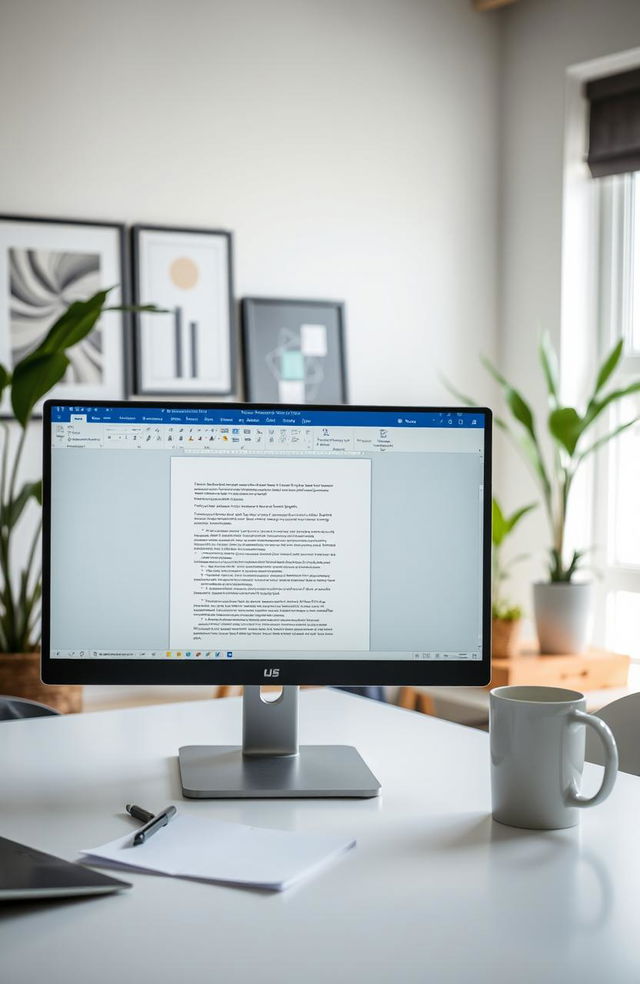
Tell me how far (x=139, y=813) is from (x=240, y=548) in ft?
0.99

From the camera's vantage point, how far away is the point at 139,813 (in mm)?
1100

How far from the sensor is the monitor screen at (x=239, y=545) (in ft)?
4.03

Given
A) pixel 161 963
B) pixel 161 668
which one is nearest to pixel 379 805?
pixel 161 668

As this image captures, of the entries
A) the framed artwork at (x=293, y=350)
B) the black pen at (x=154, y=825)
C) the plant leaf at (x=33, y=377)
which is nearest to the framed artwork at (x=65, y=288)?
the framed artwork at (x=293, y=350)

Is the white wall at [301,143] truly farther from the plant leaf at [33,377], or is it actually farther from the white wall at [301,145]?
the plant leaf at [33,377]

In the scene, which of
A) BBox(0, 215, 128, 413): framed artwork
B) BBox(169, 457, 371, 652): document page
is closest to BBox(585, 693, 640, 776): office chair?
BBox(169, 457, 371, 652): document page

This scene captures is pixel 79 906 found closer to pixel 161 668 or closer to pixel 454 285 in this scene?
pixel 161 668

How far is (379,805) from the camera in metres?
1.16

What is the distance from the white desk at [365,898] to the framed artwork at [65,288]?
1903 millimetres

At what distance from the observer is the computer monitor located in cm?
123

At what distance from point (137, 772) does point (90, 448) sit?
0.37 m

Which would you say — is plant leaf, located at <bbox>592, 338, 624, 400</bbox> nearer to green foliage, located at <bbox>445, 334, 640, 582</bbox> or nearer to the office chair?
green foliage, located at <bbox>445, 334, 640, 582</bbox>

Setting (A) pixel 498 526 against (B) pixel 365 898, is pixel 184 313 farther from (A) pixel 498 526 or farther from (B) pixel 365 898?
(B) pixel 365 898

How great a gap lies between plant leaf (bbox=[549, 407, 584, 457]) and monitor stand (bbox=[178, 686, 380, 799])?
1951 millimetres
